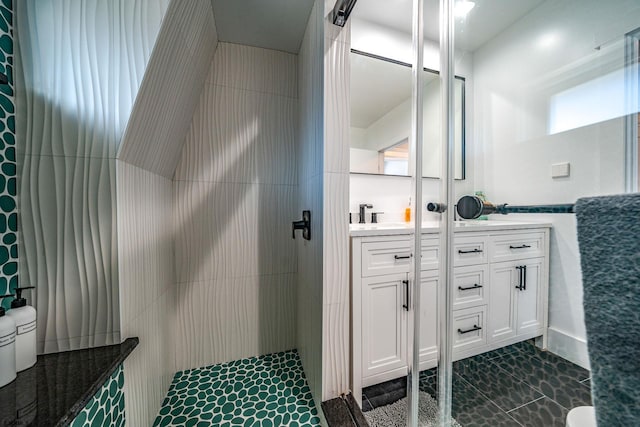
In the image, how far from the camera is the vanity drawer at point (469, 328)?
80cm

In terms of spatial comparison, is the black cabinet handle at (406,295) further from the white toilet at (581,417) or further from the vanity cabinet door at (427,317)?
the white toilet at (581,417)

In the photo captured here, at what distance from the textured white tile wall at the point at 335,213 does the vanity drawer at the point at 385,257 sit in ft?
0.36

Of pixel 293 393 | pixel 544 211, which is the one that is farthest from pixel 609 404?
pixel 293 393

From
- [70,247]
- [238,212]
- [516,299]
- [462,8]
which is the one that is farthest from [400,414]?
[462,8]

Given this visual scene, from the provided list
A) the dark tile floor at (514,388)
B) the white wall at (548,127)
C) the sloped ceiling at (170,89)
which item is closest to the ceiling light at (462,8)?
the white wall at (548,127)

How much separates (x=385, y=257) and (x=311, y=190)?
1.74 ft

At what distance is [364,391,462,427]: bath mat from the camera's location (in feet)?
2.63

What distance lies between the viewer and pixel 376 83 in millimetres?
1570

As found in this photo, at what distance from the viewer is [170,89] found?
103cm

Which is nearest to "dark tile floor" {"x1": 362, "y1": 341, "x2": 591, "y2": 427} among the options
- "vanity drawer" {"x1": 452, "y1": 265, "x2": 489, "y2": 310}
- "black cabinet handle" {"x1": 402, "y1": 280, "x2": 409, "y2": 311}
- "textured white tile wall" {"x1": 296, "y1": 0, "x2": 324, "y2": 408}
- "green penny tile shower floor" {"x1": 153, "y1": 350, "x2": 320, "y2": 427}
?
"vanity drawer" {"x1": 452, "y1": 265, "x2": 489, "y2": 310}

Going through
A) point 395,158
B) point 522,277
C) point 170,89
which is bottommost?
point 522,277

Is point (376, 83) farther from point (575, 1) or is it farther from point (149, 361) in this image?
point (149, 361)

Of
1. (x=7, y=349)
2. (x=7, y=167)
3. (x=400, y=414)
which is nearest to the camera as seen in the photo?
(x=7, y=349)

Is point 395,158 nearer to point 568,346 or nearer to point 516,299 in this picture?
point 516,299
